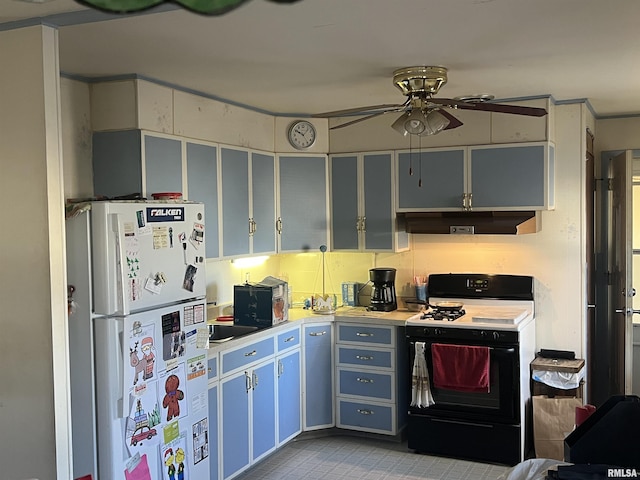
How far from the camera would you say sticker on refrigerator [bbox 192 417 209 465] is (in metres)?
3.56

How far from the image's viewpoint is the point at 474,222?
4637 mm

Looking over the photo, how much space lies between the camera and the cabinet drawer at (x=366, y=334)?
471cm

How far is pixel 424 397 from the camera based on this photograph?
14.6 ft

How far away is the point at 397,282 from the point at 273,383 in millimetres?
1386

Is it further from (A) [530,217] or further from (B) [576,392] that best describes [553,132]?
(B) [576,392]

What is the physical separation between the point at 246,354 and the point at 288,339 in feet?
1.73

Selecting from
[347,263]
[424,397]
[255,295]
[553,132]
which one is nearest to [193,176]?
[255,295]

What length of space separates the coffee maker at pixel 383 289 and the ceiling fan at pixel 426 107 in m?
1.67

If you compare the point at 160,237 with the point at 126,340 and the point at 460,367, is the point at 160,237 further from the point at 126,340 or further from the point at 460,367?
the point at 460,367

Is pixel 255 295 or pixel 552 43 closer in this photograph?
pixel 552 43

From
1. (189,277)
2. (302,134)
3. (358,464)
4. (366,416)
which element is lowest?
(358,464)

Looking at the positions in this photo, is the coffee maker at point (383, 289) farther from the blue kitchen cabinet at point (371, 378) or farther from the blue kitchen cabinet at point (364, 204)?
the blue kitchen cabinet at point (371, 378)

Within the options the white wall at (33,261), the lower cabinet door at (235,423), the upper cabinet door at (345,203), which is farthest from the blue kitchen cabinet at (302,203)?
the white wall at (33,261)

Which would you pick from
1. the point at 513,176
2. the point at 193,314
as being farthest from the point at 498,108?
the point at 193,314
